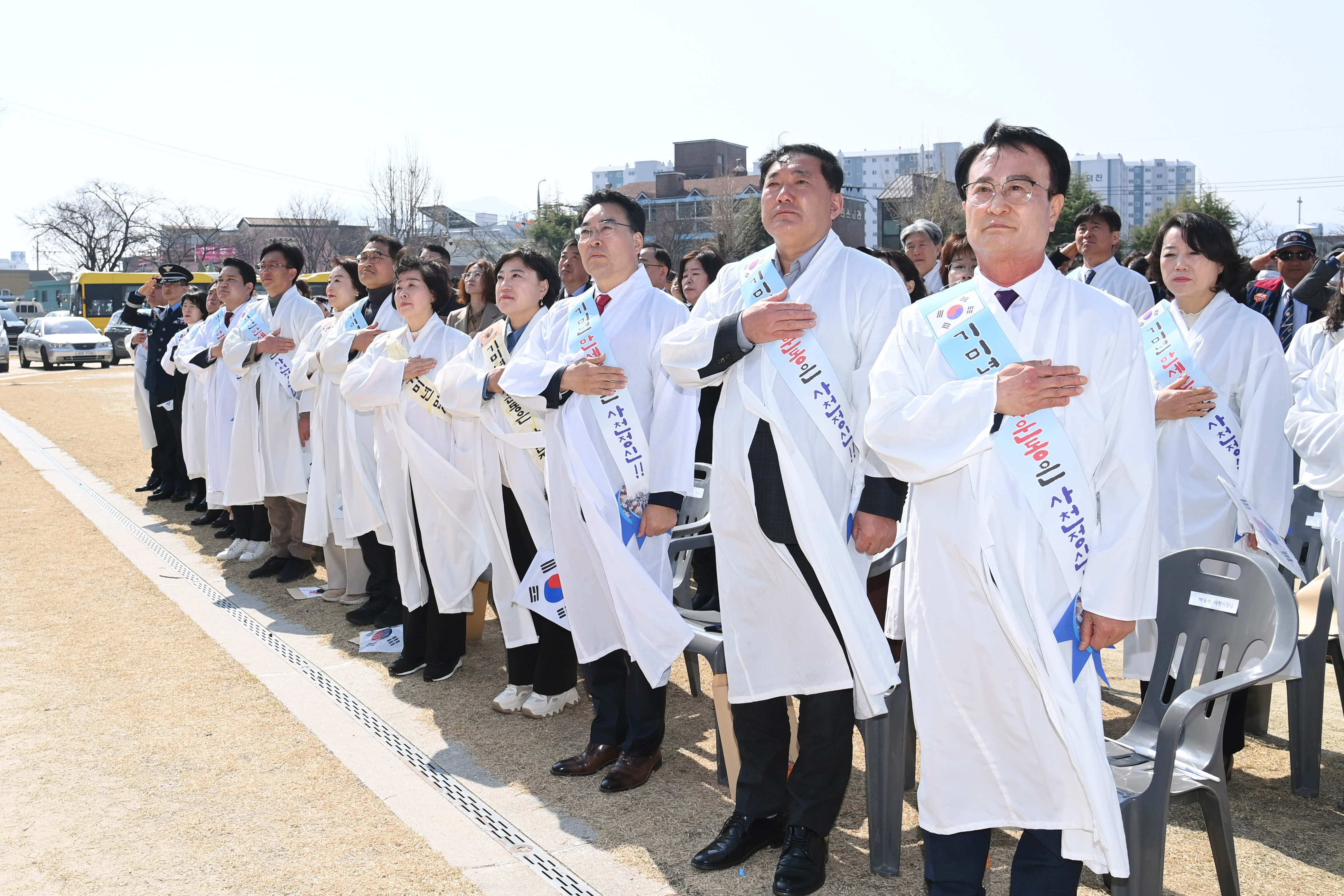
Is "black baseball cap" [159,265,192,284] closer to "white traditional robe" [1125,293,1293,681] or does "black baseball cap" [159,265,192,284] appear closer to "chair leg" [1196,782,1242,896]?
"white traditional robe" [1125,293,1293,681]

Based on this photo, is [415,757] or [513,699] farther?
[513,699]

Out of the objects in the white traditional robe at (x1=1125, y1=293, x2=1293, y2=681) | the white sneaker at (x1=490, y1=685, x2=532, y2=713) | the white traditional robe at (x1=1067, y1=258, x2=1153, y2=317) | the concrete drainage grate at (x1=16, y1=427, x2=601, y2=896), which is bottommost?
the concrete drainage grate at (x1=16, y1=427, x2=601, y2=896)

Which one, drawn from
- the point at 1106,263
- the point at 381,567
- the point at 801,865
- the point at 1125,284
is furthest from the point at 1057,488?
the point at 381,567

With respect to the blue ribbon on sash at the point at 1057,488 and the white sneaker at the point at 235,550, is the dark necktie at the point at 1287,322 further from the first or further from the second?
the white sneaker at the point at 235,550

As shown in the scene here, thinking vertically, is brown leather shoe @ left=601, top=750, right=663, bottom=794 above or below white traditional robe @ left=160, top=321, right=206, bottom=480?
below

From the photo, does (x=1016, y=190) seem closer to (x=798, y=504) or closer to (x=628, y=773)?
(x=798, y=504)

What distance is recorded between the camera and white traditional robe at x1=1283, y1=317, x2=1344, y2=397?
438 cm

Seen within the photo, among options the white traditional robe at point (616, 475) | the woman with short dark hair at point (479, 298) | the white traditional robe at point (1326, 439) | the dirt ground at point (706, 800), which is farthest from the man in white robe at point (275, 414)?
the white traditional robe at point (1326, 439)

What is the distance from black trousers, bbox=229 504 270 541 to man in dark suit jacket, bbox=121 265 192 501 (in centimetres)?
240

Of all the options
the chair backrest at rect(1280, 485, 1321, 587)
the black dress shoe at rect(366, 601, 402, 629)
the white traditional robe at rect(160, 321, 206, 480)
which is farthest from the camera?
the white traditional robe at rect(160, 321, 206, 480)

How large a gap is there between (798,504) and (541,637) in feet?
6.74

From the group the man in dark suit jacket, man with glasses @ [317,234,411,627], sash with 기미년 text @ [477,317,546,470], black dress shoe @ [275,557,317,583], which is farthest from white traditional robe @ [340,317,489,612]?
the man in dark suit jacket

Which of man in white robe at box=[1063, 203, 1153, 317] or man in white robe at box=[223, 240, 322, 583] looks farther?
man in white robe at box=[223, 240, 322, 583]

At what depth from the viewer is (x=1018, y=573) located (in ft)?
8.11
